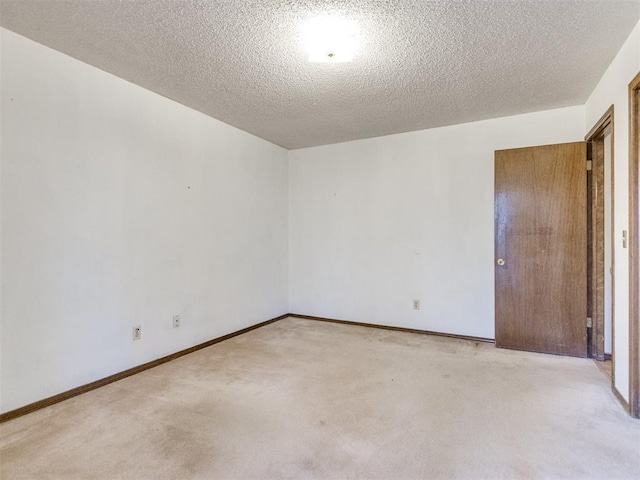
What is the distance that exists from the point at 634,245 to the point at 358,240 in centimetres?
272

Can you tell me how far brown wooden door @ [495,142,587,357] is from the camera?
3.20 m

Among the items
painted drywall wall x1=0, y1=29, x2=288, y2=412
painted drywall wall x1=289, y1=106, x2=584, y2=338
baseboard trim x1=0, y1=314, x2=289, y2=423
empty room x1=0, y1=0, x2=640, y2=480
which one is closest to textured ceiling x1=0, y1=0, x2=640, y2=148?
empty room x1=0, y1=0, x2=640, y2=480

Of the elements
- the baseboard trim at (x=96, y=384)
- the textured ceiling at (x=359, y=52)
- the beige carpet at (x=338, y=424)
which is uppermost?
the textured ceiling at (x=359, y=52)

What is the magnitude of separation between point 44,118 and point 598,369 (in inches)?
178

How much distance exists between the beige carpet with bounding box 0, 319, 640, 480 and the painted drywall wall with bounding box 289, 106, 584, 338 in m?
0.93

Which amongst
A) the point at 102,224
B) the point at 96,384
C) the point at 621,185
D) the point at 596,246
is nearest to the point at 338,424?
the point at 96,384

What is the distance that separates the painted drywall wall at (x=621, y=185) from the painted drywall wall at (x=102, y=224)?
3.36 metres

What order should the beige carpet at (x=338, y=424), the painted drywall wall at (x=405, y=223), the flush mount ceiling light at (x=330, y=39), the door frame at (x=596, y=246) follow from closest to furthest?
the beige carpet at (x=338, y=424) → the flush mount ceiling light at (x=330, y=39) → the door frame at (x=596, y=246) → the painted drywall wall at (x=405, y=223)

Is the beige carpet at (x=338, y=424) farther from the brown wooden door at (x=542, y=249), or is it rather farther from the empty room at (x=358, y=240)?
the brown wooden door at (x=542, y=249)

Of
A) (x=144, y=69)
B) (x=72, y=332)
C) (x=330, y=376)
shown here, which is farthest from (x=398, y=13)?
(x=72, y=332)

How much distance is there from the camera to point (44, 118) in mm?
2303

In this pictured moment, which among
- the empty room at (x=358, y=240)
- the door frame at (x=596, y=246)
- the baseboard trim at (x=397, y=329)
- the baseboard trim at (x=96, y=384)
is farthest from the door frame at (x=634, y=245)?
the baseboard trim at (x=96, y=384)

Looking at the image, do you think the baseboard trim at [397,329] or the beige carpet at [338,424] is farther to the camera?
the baseboard trim at [397,329]

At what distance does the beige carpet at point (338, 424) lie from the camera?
168 centimetres
